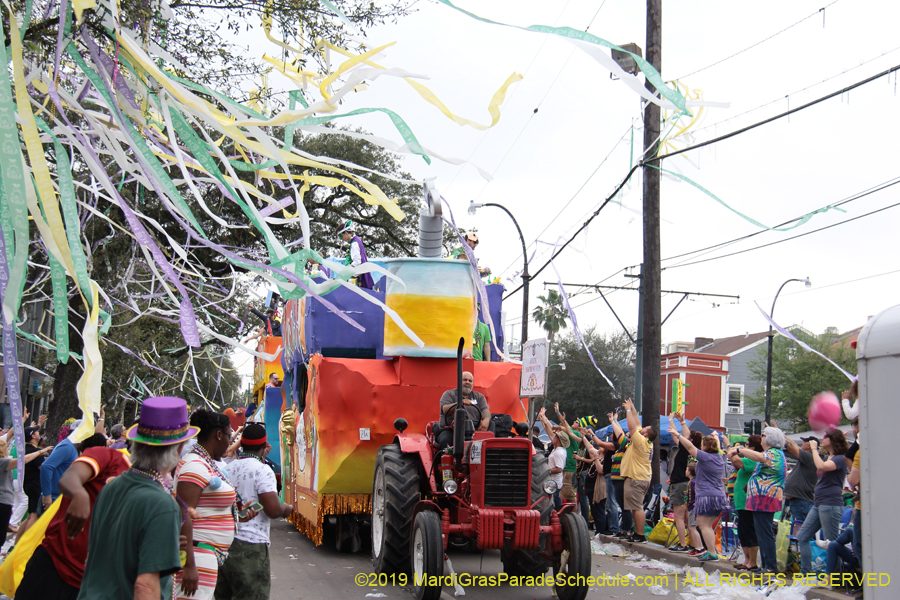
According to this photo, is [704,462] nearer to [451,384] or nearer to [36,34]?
[451,384]

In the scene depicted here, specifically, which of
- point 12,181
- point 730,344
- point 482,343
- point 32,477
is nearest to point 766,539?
point 482,343

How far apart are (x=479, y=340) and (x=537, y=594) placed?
3929 mm

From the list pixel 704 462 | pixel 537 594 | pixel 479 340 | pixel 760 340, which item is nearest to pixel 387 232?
pixel 479 340

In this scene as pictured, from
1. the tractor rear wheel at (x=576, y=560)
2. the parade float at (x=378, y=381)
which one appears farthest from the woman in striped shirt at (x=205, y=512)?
the parade float at (x=378, y=381)

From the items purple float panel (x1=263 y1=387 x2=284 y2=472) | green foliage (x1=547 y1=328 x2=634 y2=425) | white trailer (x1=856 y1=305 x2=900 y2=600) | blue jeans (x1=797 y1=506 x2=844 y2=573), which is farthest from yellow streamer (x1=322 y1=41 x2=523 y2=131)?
green foliage (x1=547 y1=328 x2=634 y2=425)

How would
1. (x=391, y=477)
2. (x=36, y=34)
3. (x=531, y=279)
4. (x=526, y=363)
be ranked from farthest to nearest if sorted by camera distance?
(x=531, y=279), (x=526, y=363), (x=391, y=477), (x=36, y=34)

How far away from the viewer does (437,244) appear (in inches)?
370

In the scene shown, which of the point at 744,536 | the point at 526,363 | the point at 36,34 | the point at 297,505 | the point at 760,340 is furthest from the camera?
the point at 760,340

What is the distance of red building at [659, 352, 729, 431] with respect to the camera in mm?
49500

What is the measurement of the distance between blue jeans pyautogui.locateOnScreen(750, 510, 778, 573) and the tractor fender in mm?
3749

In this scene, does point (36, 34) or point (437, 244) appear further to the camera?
point (437, 244)

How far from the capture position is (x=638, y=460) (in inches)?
452

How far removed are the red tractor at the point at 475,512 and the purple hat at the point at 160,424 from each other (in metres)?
3.90

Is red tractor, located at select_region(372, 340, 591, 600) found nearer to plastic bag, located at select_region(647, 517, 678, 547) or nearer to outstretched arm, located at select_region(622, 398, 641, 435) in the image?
outstretched arm, located at select_region(622, 398, 641, 435)
